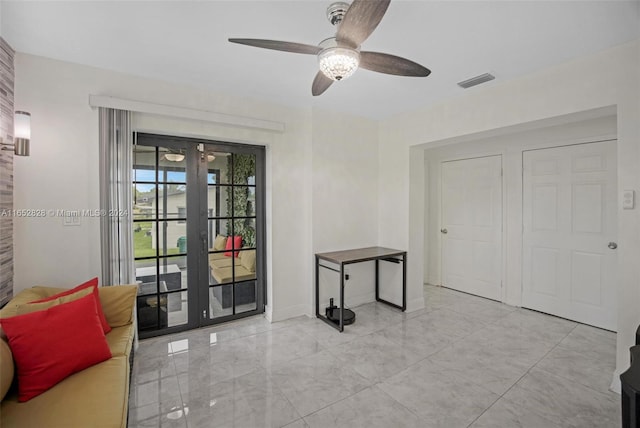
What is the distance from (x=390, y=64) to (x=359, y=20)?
49 cm

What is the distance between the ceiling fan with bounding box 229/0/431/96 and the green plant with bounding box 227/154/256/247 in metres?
1.91

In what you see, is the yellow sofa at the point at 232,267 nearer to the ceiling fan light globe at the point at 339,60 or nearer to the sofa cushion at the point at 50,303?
the sofa cushion at the point at 50,303

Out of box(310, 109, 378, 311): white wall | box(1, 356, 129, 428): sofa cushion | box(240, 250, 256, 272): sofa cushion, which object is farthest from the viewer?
box(310, 109, 378, 311): white wall

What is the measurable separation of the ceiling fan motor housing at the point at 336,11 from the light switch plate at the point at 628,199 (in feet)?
7.49

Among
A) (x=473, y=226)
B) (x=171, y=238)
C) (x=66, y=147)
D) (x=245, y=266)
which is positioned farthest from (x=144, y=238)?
(x=473, y=226)

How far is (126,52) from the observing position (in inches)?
90.5

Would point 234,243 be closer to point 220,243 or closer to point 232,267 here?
point 220,243

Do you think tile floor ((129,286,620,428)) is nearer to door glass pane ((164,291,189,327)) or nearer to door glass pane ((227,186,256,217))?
door glass pane ((164,291,189,327))

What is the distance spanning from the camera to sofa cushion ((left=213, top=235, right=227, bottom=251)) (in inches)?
130

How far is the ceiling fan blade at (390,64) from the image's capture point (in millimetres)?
1779

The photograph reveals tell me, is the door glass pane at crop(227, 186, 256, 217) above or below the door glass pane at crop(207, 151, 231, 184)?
below

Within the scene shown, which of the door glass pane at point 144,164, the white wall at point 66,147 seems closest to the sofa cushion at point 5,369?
the white wall at point 66,147

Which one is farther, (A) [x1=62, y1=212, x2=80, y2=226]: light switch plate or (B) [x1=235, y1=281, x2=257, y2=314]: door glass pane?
(B) [x1=235, y1=281, x2=257, y2=314]: door glass pane

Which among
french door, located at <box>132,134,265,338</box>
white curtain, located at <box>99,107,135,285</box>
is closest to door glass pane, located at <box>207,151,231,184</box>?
french door, located at <box>132,134,265,338</box>
